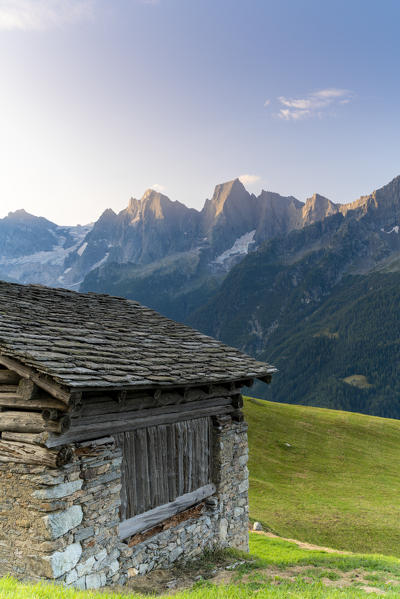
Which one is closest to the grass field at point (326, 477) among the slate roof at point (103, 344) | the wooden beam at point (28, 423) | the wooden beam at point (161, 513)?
the wooden beam at point (161, 513)

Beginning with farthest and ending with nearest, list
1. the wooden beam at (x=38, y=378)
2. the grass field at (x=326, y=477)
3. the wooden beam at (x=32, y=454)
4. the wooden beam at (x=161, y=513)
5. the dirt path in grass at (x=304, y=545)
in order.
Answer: the grass field at (x=326, y=477) < the dirt path in grass at (x=304, y=545) < the wooden beam at (x=161, y=513) < the wooden beam at (x=32, y=454) < the wooden beam at (x=38, y=378)

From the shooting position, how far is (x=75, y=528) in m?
8.13

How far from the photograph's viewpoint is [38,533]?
7.66 meters

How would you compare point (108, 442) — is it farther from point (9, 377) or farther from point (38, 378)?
point (9, 377)

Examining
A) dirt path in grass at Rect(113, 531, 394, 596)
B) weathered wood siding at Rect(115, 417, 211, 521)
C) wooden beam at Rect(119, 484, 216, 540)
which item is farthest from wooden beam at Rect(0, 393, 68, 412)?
dirt path in grass at Rect(113, 531, 394, 596)

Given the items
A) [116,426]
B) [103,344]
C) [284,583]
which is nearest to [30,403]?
[116,426]

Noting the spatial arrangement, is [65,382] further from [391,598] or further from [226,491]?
[226,491]

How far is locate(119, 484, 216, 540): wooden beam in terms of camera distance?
379 inches

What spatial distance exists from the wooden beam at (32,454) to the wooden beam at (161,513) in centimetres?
266

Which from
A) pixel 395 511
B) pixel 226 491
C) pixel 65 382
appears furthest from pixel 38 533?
pixel 395 511

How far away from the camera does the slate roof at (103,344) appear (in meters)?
8.06

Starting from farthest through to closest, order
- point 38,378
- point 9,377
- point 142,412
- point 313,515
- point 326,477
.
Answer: point 326,477 < point 313,515 < point 142,412 < point 9,377 < point 38,378

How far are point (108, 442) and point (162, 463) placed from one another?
7.98ft

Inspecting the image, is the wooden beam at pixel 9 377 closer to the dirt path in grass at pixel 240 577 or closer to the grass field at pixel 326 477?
the dirt path in grass at pixel 240 577
